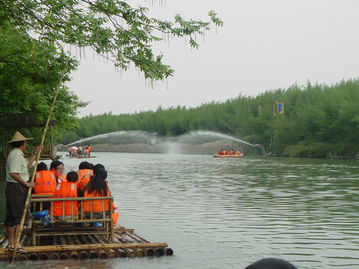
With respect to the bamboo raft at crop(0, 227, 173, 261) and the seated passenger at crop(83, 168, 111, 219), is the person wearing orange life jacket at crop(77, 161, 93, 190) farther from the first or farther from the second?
the bamboo raft at crop(0, 227, 173, 261)

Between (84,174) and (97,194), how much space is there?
195cm

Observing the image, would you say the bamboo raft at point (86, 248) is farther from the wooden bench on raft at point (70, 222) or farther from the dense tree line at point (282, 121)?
the dense tree line at point (282, 121)

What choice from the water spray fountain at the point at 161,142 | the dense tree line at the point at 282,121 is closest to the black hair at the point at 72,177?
the dense tree line at the point at 282,121

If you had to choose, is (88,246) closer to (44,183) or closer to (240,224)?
(44,183)

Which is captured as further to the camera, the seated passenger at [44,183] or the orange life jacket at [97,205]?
the seated passenger at [44,183]

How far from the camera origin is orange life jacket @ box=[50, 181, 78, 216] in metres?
11.7

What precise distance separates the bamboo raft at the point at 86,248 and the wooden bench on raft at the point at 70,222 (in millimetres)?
137

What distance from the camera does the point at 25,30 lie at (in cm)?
1405

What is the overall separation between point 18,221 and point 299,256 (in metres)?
4.96

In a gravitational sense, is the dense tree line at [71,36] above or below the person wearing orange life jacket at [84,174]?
above

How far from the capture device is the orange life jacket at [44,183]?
40.0 feet

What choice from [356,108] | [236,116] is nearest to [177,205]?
[356,108]

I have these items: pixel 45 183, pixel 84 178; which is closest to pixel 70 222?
pixel 45 183

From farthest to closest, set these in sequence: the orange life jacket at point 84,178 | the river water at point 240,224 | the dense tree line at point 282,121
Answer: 1. the dense tree line at point 282,121
2. the orange life jacket at point 84,178
3. the river water at point 240,224
